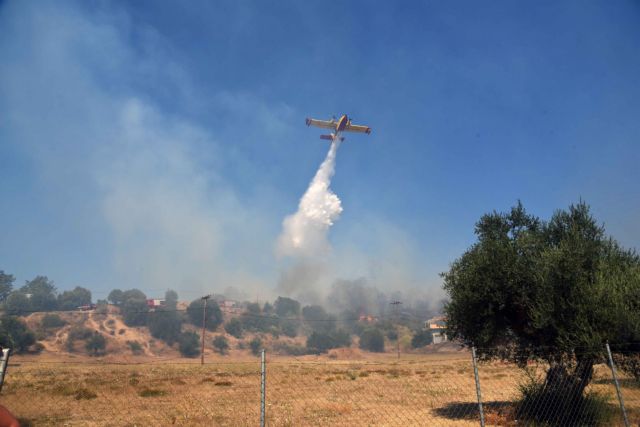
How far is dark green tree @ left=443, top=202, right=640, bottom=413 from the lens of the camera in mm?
16234

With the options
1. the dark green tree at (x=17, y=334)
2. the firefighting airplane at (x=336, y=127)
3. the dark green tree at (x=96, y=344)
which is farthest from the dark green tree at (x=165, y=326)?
the firefighting airplane at (x=336, y=127)

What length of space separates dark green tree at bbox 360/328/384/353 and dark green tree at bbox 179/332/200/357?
7836cm

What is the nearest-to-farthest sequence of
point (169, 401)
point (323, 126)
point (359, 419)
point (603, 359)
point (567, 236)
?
point (603, 359), point (359, 419), point (567, 236), point (169, 401), point (323, 126)

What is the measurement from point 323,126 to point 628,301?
213ft

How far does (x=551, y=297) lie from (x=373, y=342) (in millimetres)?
184081

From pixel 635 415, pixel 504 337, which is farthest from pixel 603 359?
pixel 504 337

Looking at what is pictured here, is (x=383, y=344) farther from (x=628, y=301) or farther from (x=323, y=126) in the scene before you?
(x=628, y=301)

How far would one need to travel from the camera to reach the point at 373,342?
191375 mm

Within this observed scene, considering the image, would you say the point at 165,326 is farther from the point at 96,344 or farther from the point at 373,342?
the point at 373,342

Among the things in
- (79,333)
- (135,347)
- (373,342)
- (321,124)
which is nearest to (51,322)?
(79,333)

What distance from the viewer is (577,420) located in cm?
1605

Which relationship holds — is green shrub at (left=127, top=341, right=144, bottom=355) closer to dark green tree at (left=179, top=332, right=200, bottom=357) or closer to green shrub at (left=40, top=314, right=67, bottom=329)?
dark green tree at (left=179, top=332, right=200, bottom=357)

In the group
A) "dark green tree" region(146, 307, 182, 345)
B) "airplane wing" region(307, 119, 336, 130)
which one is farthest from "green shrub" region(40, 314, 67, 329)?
"airplane wing" region(307, 119, 336, 130)

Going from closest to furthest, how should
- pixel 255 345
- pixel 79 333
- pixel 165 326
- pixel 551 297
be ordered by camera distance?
pixel 551 297
pixel 79 333
pixel 165 326
pixel 255 345
